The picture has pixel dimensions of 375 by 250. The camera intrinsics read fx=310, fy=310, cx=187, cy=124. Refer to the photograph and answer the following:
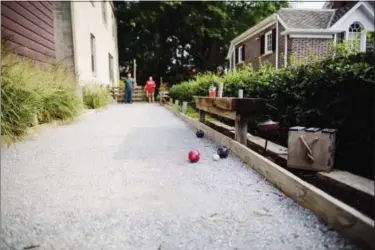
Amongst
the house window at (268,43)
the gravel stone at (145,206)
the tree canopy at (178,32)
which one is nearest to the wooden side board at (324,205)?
the gravel stone at (145,206)

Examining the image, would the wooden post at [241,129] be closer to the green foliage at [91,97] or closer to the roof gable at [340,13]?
the green foliage at [91,97]

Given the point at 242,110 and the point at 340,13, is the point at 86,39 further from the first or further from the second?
the point at 340,13

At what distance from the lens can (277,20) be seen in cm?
1609

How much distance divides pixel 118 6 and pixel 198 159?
2411 cm

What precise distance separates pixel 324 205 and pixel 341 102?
1263 mm

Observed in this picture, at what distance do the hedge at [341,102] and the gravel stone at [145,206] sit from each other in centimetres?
83

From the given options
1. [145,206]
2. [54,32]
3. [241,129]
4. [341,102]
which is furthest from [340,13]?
[145,206]

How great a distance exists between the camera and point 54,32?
927 cm

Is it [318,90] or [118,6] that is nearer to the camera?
[318,90]

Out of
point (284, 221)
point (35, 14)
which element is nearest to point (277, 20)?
point (35, 14)

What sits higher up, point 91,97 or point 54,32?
point 54,32

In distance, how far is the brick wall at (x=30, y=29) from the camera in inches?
Answer: 245

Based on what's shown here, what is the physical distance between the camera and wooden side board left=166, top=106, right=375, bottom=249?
152 centimetres

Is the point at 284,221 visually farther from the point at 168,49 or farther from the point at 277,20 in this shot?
the point at 168,49
